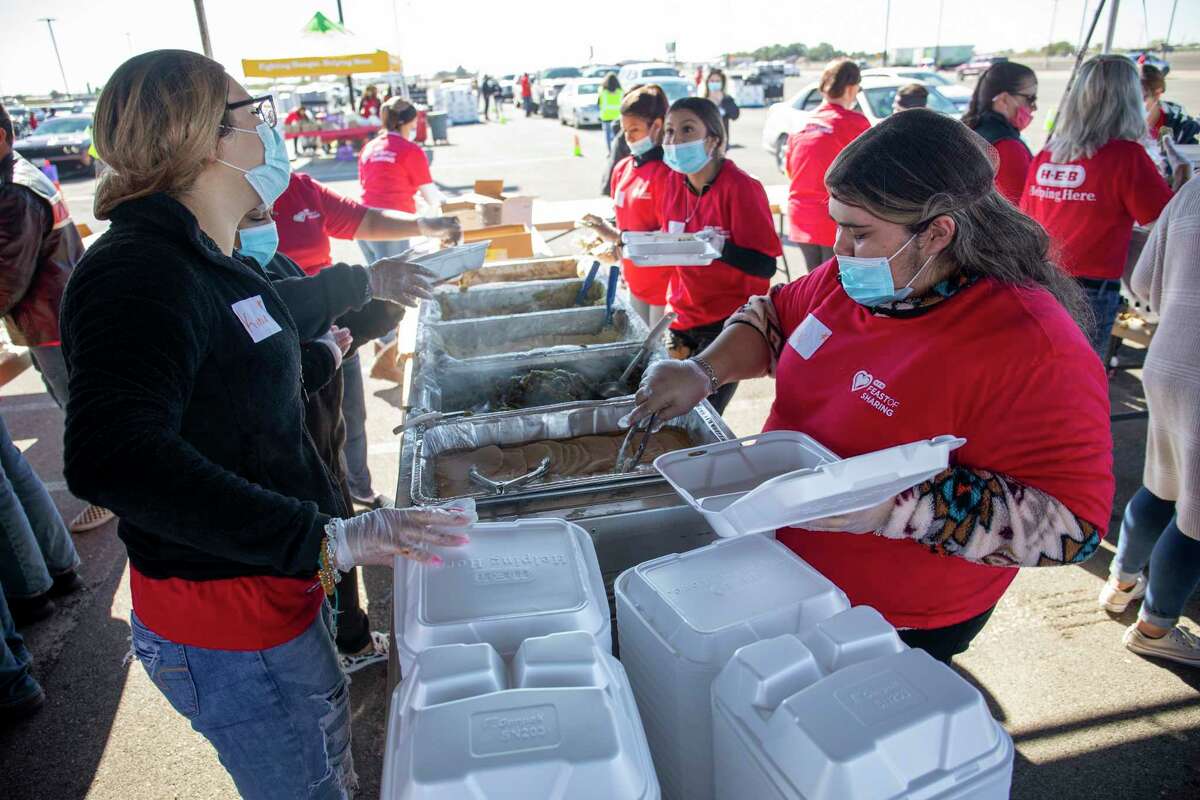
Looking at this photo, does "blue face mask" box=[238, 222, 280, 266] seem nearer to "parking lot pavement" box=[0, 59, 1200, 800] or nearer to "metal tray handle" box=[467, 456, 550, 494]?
"metal tray handle" box=[467, 456, 550, 494]

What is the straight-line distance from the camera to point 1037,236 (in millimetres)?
1348

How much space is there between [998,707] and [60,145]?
62.6 feet

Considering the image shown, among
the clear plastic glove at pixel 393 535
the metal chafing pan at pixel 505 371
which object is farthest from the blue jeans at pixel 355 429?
the clear plastic glove at pixel 393 535

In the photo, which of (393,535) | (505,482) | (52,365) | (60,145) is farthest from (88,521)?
(60,145)

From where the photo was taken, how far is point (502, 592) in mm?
1124

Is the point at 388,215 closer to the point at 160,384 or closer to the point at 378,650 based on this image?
the point at 378,650

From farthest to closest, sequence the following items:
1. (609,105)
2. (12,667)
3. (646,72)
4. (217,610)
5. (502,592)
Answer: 1. (646,72)
2. (609,105)
3. (12,667)
4. (217,610)
5. (502,592)

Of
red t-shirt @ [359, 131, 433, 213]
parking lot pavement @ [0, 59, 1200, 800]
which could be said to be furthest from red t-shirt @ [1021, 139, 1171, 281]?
red t-shirt @ [359, 131, 433, 213]

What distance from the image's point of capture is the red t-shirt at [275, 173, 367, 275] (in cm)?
319

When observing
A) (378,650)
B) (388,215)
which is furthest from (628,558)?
(388,215)

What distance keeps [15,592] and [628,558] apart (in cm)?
262

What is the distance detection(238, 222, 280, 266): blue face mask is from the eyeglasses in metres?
0.35

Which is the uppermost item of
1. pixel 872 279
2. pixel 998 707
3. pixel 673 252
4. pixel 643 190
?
pixel 872 279

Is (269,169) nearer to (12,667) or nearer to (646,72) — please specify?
(12,667)
